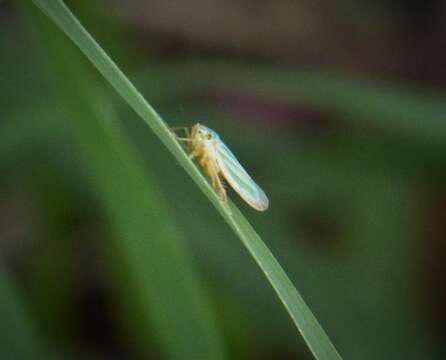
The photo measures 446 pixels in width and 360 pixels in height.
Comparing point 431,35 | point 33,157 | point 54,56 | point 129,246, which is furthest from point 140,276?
point 431,35

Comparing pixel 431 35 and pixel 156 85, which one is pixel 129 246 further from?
pixel 431 35

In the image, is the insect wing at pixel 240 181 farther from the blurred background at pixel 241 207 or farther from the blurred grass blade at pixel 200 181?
the blurred grass blade at pixel 200 181

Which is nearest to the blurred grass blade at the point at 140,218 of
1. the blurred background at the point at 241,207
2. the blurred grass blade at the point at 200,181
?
the blurred background at the point at 241,207

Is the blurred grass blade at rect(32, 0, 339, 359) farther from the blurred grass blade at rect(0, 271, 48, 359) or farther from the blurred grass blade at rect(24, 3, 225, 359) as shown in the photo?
the blurred grass blade at rect(0, 271, 48, 359)

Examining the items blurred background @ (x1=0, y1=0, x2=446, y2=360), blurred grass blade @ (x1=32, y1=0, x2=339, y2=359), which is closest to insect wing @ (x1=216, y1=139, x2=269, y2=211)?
blurred background @ (x1=0, y1=0, x2=446, y2=360)

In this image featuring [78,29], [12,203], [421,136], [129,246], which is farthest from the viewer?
[12,203]

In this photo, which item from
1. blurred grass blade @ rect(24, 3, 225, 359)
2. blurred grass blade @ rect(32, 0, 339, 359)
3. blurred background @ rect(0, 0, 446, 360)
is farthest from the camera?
blurred background @ rect(0, 0, 446, 360)
